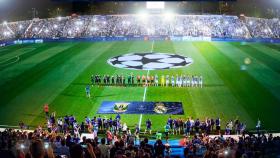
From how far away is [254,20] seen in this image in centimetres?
7244

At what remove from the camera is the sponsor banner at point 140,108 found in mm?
28250

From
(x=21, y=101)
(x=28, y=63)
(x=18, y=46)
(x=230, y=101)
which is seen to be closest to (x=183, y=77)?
(x=230, y=101)

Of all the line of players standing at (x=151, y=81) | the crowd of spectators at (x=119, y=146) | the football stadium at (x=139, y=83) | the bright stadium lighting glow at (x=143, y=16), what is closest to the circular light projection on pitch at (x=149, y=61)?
the football stadium at (x=139, y=83)

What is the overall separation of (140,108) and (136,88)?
5877 millimetres

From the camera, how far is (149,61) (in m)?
46.4

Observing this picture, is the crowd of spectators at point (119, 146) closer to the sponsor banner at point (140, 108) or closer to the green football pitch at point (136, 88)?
the sponsor banner at point (140, 108)

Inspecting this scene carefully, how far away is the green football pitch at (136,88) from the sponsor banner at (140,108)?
741mm

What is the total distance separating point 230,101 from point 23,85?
67.4 feet

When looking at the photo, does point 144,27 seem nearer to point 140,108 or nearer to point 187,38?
point 187,38

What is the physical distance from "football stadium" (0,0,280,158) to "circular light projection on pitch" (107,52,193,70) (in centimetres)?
13

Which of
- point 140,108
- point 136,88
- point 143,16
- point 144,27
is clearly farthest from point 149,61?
point 143,16

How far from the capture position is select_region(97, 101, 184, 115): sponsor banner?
92.7 feet

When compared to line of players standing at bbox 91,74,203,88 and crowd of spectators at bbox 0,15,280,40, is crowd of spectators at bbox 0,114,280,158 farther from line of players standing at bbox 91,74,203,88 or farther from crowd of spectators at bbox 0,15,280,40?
crowd of spectators at bbox 0,15,280,40

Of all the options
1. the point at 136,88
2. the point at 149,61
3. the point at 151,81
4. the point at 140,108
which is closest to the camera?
the point at 140,108
